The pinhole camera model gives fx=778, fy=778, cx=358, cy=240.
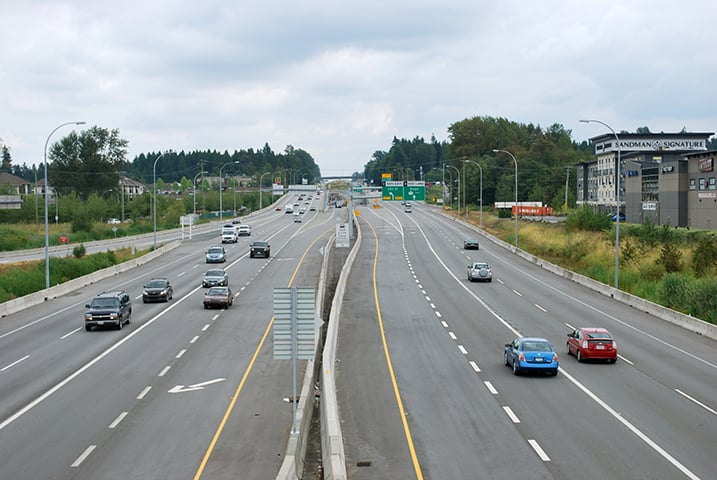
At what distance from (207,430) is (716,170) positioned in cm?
7625

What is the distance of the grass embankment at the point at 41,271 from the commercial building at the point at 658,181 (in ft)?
134

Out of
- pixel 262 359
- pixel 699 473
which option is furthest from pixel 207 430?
pixel 699 473

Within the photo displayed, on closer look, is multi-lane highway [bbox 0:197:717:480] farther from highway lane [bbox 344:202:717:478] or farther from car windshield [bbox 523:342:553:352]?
car windshield [bbox 523:342:553:352]

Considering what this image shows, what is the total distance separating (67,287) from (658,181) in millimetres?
75683

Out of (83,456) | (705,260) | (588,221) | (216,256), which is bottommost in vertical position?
(83,456)

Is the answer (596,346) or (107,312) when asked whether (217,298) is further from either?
(596,346)

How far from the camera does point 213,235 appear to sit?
106 metres

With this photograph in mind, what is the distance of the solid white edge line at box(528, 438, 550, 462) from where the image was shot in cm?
1858

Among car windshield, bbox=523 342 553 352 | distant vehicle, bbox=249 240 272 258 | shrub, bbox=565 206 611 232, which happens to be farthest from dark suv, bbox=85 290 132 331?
shrub, bbox=565 206 611 232

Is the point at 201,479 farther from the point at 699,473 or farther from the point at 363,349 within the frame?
the point at 363,349

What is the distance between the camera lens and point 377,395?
25703 millimetres

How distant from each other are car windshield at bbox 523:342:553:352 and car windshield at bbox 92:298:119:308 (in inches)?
829

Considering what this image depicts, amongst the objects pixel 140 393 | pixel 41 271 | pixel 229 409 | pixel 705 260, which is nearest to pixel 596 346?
pixel 229 409

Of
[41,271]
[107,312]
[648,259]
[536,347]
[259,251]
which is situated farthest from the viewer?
[259,251]
